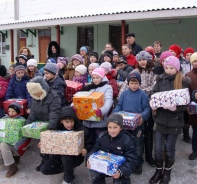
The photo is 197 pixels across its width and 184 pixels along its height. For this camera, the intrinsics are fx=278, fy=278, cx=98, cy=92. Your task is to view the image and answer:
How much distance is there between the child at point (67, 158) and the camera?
360cm

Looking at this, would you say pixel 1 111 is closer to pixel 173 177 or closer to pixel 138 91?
pixel 138 91

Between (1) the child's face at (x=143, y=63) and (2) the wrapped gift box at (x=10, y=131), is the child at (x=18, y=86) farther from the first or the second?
(1) the child's face at (x=143, y=63)

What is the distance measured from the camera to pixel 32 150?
5.04m

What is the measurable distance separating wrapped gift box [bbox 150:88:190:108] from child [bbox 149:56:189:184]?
0.17 m

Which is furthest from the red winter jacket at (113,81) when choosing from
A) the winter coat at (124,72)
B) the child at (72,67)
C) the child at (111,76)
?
the child at (72,67)

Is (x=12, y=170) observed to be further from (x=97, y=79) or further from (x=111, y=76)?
(x=111, y=76)

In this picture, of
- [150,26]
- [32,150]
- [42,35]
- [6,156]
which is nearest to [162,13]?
[150,26]

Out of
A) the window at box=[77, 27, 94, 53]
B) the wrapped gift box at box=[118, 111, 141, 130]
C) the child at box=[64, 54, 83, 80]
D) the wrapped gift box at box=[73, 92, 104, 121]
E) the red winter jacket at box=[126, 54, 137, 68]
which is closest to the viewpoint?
the wrapped gift box at box=[118, 111, 141, 130]

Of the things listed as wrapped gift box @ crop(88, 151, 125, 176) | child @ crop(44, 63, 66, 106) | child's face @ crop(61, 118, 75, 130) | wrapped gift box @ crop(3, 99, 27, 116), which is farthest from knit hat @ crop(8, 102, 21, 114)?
wrapped gift box @ crop(88, 151, 125, 176)

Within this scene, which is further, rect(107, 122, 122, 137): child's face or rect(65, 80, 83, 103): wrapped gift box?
rect(65, 80, 83, 103): wrapped gift box

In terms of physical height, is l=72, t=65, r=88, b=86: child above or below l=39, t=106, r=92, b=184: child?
above

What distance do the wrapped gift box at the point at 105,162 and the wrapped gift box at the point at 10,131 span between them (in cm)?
135

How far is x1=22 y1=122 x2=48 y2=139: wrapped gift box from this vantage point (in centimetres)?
380

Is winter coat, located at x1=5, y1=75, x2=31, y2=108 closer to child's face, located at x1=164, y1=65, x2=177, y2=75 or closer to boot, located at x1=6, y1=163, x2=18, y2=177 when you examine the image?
boot, located at x1=6, y1=163, x2=18, y2=177
